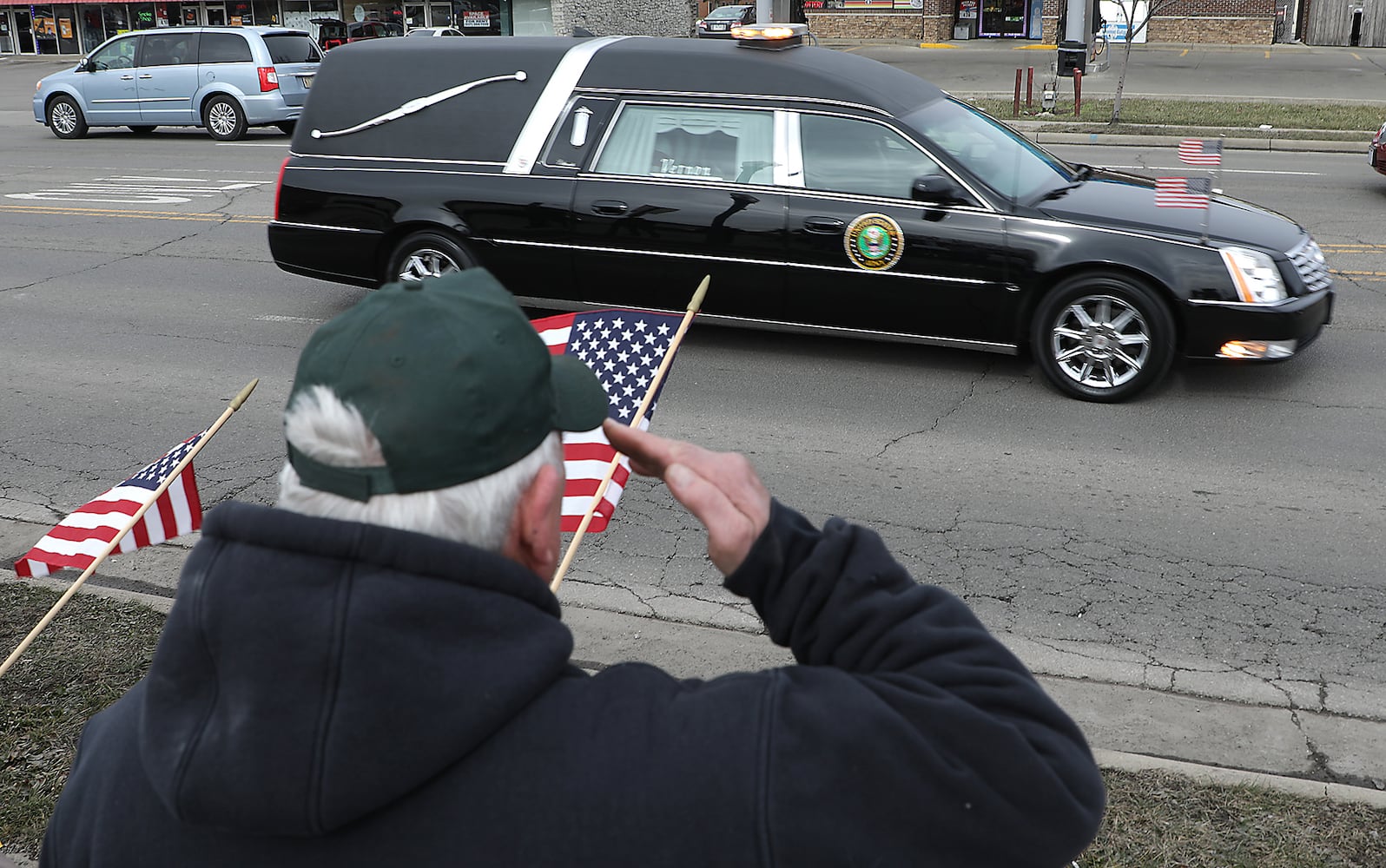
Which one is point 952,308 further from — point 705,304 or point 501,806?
point 501,806

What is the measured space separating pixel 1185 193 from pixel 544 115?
4.00m

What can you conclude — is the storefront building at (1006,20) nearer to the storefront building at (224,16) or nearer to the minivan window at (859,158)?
the storefront building at (224,16)

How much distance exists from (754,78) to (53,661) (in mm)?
5258

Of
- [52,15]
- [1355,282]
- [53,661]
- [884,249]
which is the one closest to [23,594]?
[53,661]

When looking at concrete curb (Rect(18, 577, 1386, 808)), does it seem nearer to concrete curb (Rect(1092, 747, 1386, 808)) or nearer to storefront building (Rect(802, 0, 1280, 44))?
concrete curb (Rect(1092, 747, 1386, 808))

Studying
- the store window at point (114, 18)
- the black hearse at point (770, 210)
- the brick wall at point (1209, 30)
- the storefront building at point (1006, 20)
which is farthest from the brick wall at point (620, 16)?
the store window at point (114, 18)

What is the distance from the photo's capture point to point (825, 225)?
7406 millimetres

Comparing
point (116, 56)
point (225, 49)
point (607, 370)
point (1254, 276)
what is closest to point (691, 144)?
point (1254, 276)

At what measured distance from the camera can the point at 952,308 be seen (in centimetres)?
731

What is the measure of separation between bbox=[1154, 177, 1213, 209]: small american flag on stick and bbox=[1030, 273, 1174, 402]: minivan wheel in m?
0.72

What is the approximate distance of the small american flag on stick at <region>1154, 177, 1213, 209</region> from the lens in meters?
7.30

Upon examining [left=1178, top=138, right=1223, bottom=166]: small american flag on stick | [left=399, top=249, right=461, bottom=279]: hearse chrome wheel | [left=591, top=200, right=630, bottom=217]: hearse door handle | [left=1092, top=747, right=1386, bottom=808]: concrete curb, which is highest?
[left=1178, top=138, right=1223, bottom=166]: small american flag on stick

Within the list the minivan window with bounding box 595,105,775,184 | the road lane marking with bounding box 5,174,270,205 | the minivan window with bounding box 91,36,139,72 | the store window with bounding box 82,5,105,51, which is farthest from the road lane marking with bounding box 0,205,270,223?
the store window with bounding box 82,5,105,51

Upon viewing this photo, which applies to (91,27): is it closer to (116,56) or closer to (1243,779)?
(116,56)
